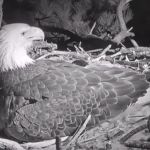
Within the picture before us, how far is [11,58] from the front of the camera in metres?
4.66

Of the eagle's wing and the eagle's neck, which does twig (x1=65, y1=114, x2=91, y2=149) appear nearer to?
the eagle's wing

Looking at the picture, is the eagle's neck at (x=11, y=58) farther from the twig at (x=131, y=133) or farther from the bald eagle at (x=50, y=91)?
the twig at (x=131, y=133)

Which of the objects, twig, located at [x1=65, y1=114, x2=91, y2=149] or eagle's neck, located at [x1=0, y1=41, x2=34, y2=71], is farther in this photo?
eagle's neck, located at [x1=0, y1=41, x2=34, y2=71]

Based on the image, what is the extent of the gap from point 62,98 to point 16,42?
2.87 feet

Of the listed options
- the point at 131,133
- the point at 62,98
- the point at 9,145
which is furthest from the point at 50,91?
the point at 131,133

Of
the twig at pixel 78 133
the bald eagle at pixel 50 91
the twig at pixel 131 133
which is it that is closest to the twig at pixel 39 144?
the bald eagle at pixel 50 91

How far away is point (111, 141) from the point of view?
4008 millimetres

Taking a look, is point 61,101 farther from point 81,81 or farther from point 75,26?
point 75,26

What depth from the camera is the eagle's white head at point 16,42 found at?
4566mm

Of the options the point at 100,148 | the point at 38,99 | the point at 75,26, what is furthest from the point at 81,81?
the point at 75,26

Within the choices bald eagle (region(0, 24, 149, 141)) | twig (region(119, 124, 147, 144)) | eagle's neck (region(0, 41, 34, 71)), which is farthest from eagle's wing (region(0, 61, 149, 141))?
twig (region(119, 124, 147, 144))

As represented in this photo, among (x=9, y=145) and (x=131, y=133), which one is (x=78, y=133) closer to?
(x=131, y=133)

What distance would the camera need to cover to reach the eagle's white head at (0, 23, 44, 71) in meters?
4.57

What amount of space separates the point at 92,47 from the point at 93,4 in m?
0.68
